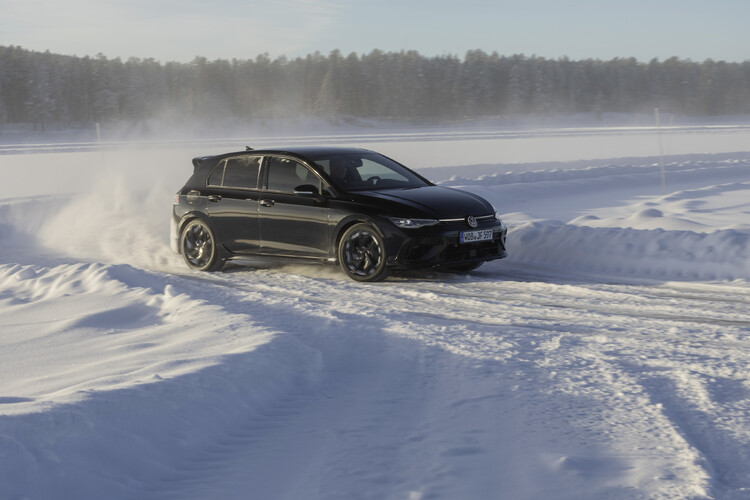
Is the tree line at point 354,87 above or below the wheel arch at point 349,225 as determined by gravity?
above

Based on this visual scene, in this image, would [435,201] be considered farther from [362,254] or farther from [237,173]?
[237,173]

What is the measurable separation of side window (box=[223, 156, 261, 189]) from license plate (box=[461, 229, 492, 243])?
2.84 m

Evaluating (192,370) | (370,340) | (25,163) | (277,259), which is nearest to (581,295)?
(370,340)

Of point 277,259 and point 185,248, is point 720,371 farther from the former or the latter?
point 185,248

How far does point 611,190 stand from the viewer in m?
22.5

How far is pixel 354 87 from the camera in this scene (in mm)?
142625

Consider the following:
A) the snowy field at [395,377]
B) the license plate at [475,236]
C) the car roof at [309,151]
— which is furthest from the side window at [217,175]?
the license plate at [475,236]

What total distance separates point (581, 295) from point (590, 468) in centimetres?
486

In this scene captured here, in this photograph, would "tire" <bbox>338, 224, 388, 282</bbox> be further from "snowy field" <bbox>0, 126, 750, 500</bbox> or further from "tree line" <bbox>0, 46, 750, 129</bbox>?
"tree line" <bbox>0, 46, 750, 129</bbox>

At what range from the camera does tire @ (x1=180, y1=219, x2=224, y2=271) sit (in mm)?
11820

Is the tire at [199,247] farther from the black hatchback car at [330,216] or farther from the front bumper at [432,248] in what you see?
the front bumper at [432,248]

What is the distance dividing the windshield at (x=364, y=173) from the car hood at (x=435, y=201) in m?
0.26

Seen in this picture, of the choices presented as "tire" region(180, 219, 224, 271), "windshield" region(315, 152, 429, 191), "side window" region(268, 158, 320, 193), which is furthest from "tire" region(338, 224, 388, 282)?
"tire" region(180, 219, 224, 271)

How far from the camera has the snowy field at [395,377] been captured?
14.2 ft
